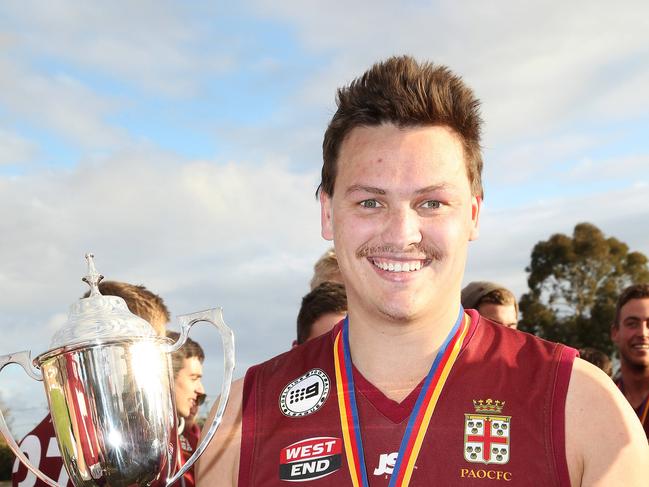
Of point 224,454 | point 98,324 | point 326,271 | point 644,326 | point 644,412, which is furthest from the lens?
point 644,326

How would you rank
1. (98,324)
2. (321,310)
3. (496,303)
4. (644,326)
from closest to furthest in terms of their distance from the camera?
(98,324) < (321,310) < (496,303) < (644,326)

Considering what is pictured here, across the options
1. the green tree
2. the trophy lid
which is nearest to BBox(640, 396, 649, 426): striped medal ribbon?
the trophy lid

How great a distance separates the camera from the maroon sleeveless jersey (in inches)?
97.4

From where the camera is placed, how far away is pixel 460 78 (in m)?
2.83

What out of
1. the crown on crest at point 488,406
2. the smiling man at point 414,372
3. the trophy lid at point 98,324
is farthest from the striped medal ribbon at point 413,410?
the trophy lid at point 98,324

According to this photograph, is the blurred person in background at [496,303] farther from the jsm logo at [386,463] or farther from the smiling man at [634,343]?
the jsm logo at [386,463]

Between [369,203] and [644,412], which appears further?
[644,412]

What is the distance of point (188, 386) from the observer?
5.48 meters

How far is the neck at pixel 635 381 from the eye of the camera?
674cm

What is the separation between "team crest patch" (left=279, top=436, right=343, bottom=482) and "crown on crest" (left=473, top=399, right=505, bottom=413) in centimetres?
43

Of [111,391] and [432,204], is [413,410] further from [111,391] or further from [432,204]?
[111,391]

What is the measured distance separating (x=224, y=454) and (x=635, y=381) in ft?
16.5

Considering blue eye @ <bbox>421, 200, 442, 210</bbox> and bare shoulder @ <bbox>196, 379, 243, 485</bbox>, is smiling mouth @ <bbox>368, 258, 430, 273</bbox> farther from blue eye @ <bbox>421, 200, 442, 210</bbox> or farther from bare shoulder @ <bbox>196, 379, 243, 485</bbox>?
bare shoulder @ <bbox>196, 379, 243, 485</bbox>

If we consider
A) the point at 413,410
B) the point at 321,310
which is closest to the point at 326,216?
the point at 413,410
